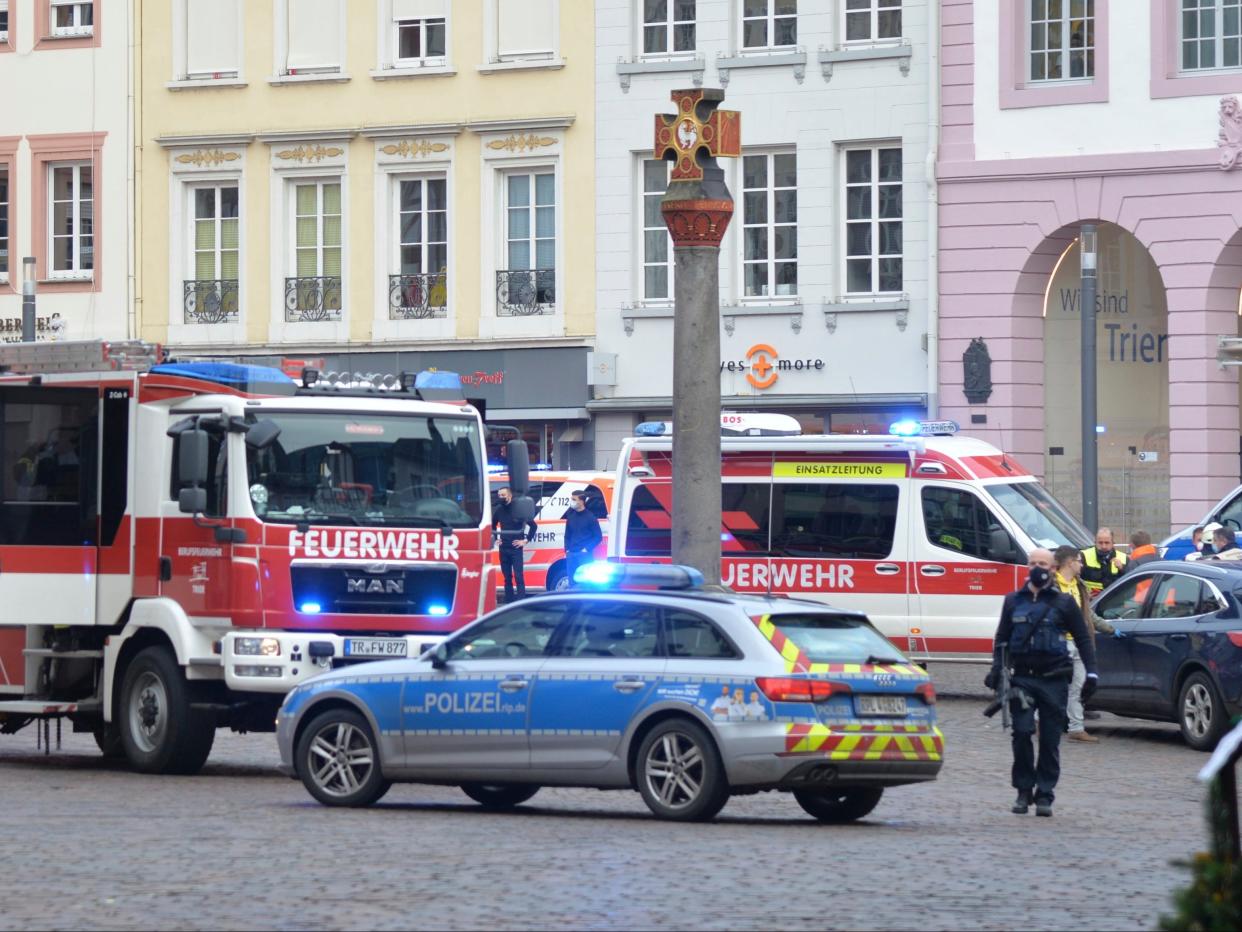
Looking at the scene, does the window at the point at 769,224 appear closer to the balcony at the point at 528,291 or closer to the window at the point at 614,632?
the balcony at the point at 528,291

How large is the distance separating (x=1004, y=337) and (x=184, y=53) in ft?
48.0

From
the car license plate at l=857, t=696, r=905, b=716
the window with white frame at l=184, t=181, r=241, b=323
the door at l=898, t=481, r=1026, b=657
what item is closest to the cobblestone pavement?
the car license plate at l=857, t=696, r=905, b=716

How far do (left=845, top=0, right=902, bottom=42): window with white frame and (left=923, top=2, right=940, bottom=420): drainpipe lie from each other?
2.23 ft

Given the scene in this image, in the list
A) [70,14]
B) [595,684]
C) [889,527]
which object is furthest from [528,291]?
[595,684]

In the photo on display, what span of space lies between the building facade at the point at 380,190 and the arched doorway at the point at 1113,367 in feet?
23.4

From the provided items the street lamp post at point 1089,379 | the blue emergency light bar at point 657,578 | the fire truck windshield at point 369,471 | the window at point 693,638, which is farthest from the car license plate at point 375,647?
the street lamp post at point 1089,379

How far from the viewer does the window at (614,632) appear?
15156 mm

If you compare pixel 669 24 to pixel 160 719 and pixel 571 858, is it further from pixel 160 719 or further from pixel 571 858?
pixel 571 858

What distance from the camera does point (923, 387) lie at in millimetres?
37000

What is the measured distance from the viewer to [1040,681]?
52.2 ft

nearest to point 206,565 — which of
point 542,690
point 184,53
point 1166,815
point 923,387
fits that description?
point 542,690

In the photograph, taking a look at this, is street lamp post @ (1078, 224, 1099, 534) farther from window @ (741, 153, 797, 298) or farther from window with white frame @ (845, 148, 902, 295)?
window @ (741, 153, 797, 298)

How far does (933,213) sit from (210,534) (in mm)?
20538

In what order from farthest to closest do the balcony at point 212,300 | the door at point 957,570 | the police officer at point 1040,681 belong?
the balcony at point 212,300, the door at point 957,570, the police officer at point 1040,681
